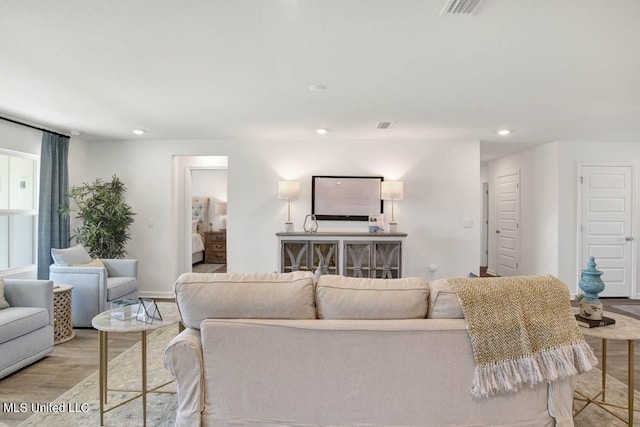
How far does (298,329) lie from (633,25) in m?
2.49

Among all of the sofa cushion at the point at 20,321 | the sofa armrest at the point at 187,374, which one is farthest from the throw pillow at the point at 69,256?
the sofa armrest at the point at 187,374

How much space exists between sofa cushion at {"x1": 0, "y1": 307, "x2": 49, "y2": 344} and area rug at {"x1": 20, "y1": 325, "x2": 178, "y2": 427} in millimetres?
636

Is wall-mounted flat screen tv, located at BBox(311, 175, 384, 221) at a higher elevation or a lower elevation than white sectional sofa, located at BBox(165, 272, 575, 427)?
higher

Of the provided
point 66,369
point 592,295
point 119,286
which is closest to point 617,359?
point 592,295

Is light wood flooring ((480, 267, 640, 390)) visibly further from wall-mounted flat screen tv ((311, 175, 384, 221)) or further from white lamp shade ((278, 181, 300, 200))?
white lamp shade ((278, 181, 300, 200))

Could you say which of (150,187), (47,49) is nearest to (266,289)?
(47,49)

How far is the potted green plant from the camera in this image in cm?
481

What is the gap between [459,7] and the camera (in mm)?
1871

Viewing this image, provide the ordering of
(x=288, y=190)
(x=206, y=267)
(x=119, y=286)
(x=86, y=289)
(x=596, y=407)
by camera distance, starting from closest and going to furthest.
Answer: (x=596, y=407) < (x=86, y=289) < (x=119, y=286) < (x=288, y=190) < (x=206, y=267)

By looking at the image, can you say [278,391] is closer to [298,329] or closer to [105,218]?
[298,329]

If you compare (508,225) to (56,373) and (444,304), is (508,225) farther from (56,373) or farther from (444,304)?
(56,373)

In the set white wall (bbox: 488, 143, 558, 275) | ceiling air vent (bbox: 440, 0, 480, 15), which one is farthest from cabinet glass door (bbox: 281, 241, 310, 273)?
white wall (bbox: 488, 143, 558, 275)

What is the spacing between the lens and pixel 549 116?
4027 millimetres

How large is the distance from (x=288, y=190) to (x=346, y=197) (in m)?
0.87
